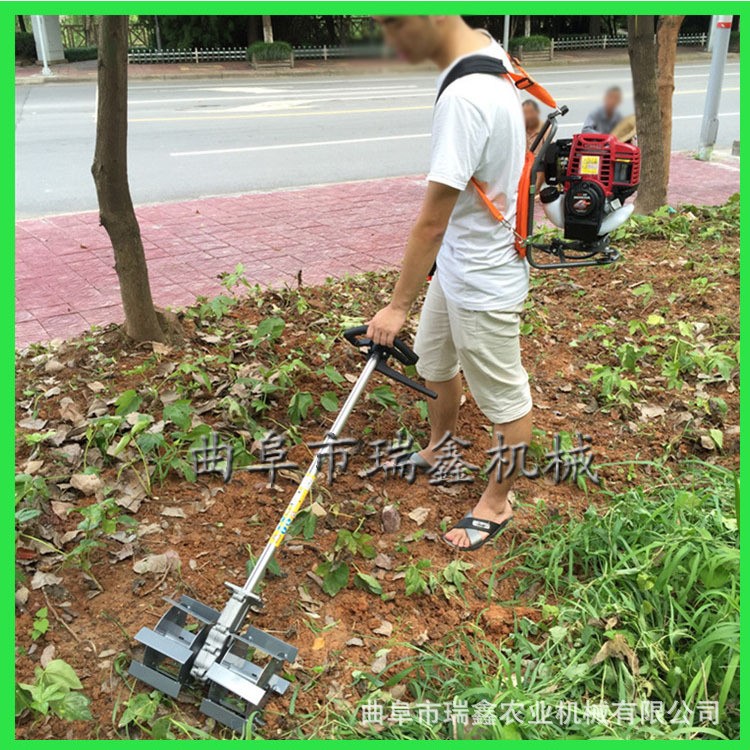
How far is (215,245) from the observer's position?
6352 millimetres

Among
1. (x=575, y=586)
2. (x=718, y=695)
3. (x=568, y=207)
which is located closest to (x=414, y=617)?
(x=575, y=586)

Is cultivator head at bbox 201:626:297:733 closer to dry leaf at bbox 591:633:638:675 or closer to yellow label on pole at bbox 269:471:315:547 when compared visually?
yellow label on pole at bbox 269:471:315:547

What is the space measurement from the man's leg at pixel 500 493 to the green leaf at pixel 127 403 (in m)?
1.41

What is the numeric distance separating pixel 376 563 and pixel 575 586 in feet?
2.24

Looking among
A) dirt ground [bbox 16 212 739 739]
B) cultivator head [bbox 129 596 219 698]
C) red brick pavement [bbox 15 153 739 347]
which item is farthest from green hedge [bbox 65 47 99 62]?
cultivator head [bbox 129 596 219 698]

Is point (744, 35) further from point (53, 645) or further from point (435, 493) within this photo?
point (53, 645)

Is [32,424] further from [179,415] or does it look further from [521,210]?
[521,210]

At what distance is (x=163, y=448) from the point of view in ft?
9.91

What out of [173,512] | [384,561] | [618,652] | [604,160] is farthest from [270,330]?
[618,652]

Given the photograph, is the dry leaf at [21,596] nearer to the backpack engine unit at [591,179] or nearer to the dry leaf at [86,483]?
the dry leaf at [86,483]

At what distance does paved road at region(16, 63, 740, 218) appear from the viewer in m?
8.41

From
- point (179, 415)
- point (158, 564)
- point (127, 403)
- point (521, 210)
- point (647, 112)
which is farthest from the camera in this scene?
point (647, 112)

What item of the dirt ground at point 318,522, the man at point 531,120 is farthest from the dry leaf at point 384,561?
the man at point 531,120

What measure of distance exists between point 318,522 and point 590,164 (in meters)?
1.66
